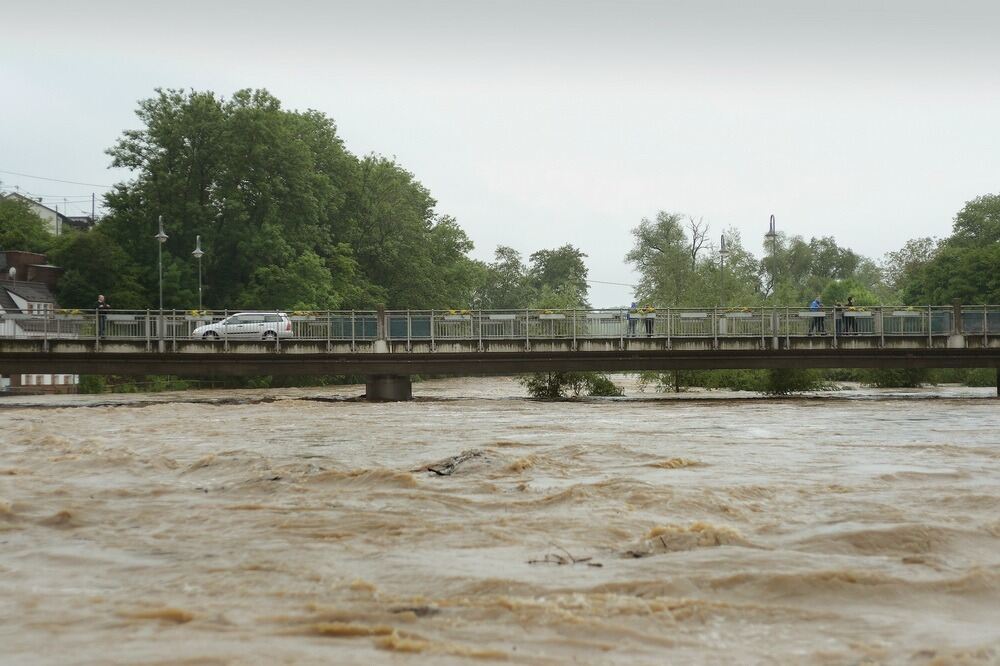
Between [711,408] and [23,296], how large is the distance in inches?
2029

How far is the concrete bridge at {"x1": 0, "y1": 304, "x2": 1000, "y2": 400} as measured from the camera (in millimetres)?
43406

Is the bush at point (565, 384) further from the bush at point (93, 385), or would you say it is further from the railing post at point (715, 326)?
the bush at point (93, 385)

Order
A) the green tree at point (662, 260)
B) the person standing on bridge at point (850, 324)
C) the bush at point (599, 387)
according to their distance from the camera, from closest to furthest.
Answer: the person standing on bridge at point (850, 324), the bush at point (599, 387), the green tree at point (662, 260)

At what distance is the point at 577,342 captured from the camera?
43812 millimetres

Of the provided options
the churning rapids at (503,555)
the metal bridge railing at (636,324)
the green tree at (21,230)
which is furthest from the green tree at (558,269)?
the churning rapids at (503,555)

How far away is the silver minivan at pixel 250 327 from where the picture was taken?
4516cm

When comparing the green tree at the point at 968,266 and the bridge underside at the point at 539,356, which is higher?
the green tree at the point at 968,266

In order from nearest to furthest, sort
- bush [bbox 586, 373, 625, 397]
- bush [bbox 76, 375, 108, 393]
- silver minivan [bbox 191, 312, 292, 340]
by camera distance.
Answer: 1. silver minivan [bbox 191, 312, 292, 340]
2. bush [bbox 586, 373, 625, 397]
3. bush [bbox 76, 375, 108, 393]

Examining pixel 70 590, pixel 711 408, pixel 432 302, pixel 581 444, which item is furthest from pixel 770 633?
pixel 432 302

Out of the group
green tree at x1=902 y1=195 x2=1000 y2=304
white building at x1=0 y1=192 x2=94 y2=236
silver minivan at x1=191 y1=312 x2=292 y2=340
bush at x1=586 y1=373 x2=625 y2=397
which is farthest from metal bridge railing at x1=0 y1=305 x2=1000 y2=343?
white building at x1=0 y1=192 x2=94 y2=236

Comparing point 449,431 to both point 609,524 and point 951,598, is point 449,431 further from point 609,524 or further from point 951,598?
point 951,598

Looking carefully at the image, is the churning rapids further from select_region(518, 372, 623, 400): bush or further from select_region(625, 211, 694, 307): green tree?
select_region(625, 211, 694, 307): green tree

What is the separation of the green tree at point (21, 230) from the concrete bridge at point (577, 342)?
44.8 meters

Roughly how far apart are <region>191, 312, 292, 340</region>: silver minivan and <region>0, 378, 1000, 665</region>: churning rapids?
26484 mm
